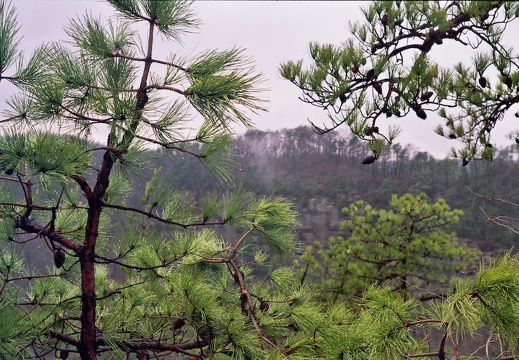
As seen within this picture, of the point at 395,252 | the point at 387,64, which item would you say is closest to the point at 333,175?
the point at 395,252

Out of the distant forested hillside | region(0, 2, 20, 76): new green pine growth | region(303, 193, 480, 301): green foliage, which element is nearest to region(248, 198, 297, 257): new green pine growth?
region(0, 2, 20, 76): new green pine growth

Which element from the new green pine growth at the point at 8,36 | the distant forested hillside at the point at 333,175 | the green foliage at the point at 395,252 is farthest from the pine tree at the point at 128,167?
the distant forested hillside at the point at 333,175

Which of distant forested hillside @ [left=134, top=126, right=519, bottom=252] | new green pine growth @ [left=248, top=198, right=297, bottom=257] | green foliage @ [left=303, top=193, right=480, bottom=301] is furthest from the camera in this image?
distant forested hillside @ [left=134, top=126, right=519, bottom=252]

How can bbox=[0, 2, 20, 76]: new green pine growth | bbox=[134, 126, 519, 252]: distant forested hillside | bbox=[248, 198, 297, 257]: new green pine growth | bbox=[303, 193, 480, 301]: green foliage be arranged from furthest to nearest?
bbox=[134, 126, 519, 252]: distant forested hillside < bbox=[303, 193, 480, 301]: green foliage < bbox=[248, 198, 297, 257]: new green pine growth < bbox=[0, 2, 20, 76]: new green pine growth

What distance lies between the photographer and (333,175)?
15.8ft

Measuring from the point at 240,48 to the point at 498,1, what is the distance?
637mm

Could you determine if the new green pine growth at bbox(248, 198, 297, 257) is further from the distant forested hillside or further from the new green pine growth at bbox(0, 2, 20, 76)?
the distant forested hillside

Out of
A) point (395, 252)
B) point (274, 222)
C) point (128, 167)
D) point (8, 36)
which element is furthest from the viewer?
point (395, 252)

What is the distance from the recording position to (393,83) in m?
1.20

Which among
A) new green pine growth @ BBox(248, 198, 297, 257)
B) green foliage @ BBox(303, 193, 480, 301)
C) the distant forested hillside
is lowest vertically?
green foliage @ BBox(303, 193, 480, 301)

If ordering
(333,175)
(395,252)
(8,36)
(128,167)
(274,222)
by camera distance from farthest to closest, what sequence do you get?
1. (333,175)
2. (395,252)
3. (274,222)
4. (128,167)
5. (8,36)

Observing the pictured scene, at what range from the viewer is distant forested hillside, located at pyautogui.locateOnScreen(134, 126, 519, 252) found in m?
3.76

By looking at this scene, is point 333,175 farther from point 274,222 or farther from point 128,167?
point 128,167

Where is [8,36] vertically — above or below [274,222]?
above
